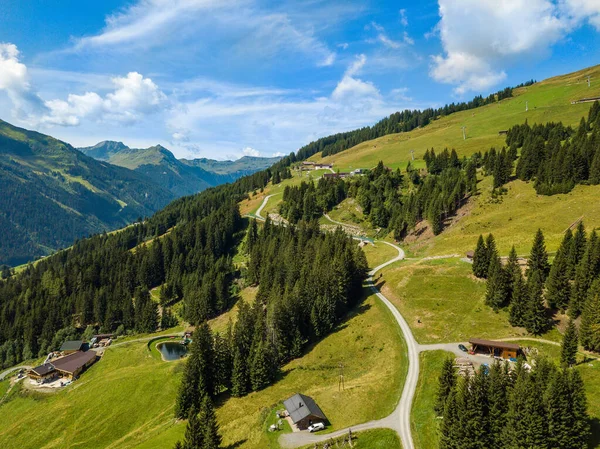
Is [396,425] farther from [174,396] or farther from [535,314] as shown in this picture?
[174,396]

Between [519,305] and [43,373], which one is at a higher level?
[519,305]

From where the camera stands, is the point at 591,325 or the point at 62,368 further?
the point at 62,368

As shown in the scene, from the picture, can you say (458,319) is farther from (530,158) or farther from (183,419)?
(530,158)

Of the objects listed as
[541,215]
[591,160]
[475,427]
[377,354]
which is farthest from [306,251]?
[591,160]

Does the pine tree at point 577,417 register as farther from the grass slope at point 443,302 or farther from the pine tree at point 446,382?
the grass slope at point 443,302

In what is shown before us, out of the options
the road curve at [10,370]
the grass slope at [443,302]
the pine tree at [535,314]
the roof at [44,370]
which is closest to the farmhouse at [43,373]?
the roof at [44,370]

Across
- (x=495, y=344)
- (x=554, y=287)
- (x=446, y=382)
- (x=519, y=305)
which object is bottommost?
(x=495, y=344)

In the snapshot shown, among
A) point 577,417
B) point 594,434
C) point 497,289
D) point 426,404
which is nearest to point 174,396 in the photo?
point 426,404
